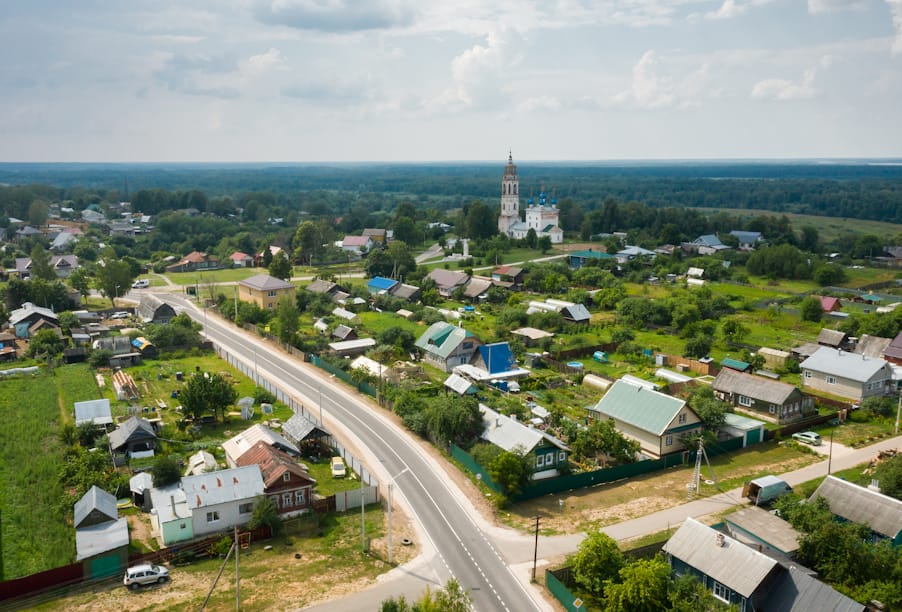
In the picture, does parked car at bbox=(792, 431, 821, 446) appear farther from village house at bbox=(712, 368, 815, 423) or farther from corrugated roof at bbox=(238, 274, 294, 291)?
corrugated roof at bbox=(238, 274, 294, 291)

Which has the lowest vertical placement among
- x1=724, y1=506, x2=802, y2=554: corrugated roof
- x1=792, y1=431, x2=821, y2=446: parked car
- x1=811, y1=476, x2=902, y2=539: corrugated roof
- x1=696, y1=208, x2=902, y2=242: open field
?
x1=792, y1=431, x2=821, y2=446: parked car

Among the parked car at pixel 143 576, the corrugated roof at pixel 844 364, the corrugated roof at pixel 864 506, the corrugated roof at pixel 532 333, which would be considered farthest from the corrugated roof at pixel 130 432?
the corrugated roof at pixel 844 364

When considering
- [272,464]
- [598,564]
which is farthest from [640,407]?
[272,464]

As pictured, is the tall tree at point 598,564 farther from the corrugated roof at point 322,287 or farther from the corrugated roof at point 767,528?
the corrugated roof at point 322,287

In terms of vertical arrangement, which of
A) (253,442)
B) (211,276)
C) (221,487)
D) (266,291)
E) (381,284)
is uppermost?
(266,291)

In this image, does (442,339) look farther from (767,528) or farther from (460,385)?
(767,528)

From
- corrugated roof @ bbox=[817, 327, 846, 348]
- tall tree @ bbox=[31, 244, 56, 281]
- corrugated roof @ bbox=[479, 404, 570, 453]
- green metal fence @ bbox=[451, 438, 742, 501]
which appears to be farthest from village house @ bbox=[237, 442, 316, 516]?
tall tree @ bbox=[31, 244, 56, 281]
